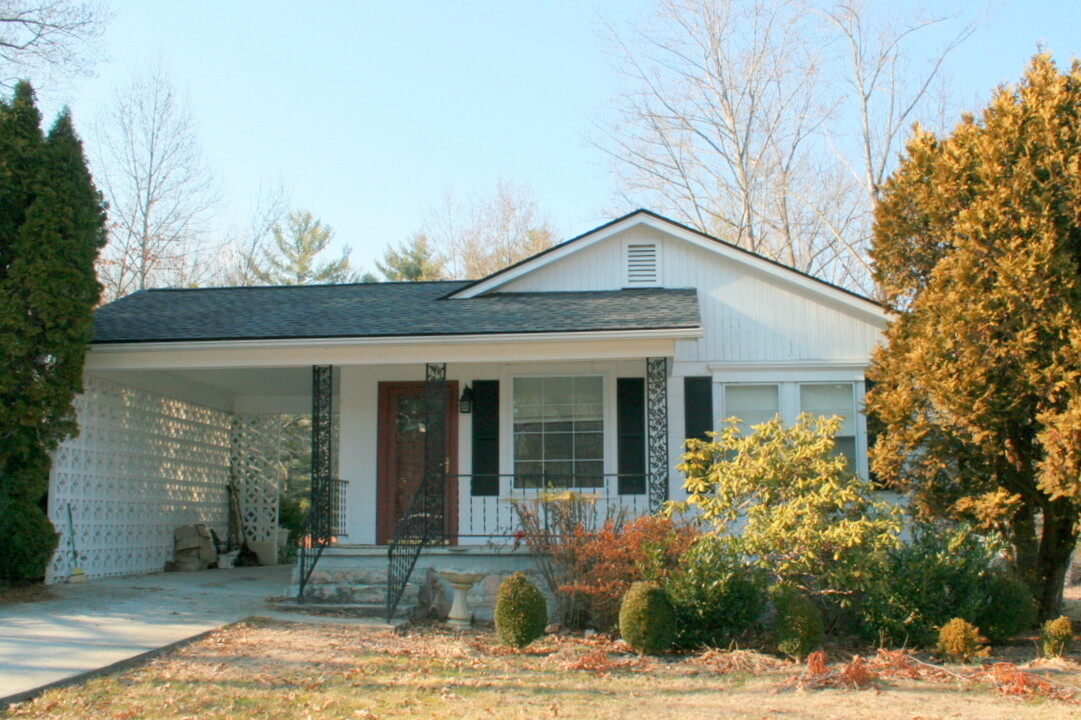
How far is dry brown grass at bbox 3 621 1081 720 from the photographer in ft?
20.8

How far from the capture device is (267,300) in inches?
550

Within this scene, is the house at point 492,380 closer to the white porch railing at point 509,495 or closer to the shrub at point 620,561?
the white porch railing at point 509,495

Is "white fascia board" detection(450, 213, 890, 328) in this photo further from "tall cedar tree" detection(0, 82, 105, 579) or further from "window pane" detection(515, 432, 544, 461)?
"tall cedar tree" detection(0, 82, 105, 579)

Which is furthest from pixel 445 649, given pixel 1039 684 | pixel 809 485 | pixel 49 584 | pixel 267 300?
pixel 267 300

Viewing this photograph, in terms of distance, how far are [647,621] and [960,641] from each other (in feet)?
8.59

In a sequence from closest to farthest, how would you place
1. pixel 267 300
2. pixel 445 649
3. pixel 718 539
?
1. pixel 445 649
2. pixel 718 539
3. pixel 267 300

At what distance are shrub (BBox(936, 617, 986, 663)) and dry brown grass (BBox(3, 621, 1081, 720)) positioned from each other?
0.75 ft

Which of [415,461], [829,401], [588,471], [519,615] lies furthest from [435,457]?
[829,401]

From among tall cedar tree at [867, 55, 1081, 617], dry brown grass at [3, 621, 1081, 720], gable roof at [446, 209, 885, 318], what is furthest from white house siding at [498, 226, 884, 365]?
dry brown grass at [3, 621, 1081, 720]

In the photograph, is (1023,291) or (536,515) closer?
(1023,291)

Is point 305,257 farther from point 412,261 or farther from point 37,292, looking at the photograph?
point 37,292

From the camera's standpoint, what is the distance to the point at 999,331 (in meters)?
8.91

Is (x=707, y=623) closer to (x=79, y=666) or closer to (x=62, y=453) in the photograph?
(x=79, y=666)

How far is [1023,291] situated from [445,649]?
5991mm
